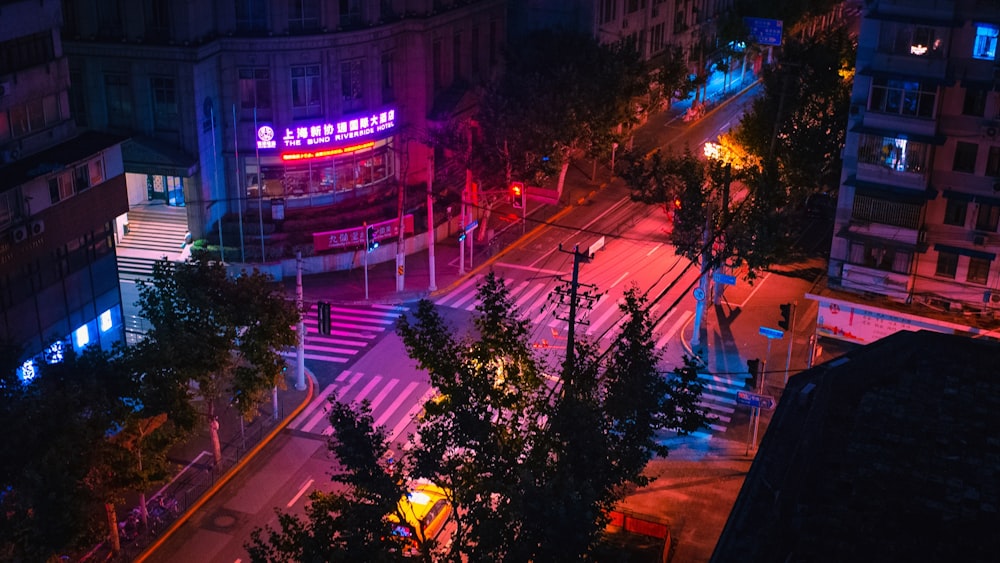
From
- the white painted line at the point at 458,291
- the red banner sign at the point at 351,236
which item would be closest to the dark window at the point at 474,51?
the red banner sign at the point at 351,236

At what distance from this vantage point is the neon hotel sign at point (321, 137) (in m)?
67.8

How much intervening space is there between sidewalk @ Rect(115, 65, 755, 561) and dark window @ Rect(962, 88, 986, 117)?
16.9 m

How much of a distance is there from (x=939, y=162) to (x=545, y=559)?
122 ft

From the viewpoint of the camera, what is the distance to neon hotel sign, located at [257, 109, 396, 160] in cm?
6781

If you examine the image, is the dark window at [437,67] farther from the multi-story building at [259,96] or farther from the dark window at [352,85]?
the dark window at [352,85]

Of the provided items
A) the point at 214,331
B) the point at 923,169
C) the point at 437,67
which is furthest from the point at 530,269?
the point at 214,331

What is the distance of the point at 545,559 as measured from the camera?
26.0 m

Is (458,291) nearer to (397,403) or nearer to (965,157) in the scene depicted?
(397,403)

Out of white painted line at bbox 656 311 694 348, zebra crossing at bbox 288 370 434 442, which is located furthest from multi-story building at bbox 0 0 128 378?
white painted line at bbox 656 311 694 348

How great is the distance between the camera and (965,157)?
5372 centimetres

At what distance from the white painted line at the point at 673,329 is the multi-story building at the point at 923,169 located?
797 cm

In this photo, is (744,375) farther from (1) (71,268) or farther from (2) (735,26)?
(2) (735,26)

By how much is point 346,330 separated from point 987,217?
1295 inches

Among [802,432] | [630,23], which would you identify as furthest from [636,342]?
[630,23]
